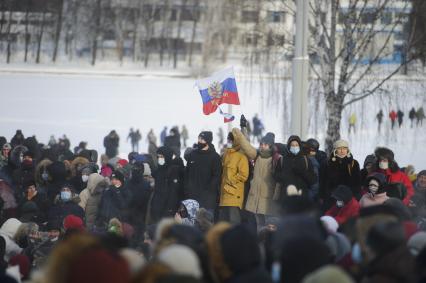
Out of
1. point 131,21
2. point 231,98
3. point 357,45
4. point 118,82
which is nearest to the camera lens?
point 231,98

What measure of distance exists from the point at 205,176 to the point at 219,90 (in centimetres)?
224

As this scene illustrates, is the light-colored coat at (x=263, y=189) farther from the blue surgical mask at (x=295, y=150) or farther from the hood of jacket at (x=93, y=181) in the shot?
the hood of jacket at (x=93, y=181)

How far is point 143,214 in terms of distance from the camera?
1108cm

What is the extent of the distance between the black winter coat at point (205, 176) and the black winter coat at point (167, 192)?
22cm

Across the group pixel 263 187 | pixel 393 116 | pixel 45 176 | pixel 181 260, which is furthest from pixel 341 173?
pixel 393 116

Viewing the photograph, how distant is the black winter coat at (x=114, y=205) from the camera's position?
10719mm

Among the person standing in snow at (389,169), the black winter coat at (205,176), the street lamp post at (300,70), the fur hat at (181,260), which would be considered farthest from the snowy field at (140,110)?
the fur hat at (181,260)

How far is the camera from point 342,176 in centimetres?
1033

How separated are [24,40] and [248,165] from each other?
6103 centimetres

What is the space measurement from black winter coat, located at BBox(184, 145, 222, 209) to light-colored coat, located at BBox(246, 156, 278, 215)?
1.59 feet

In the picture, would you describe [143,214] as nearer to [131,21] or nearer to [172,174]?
[172,174]

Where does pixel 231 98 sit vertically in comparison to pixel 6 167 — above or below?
above

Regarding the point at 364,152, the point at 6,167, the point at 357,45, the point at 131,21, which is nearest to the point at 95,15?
the point at 131,21

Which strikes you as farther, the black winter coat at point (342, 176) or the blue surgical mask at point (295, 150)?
the black winter coat at point (342, 176)
